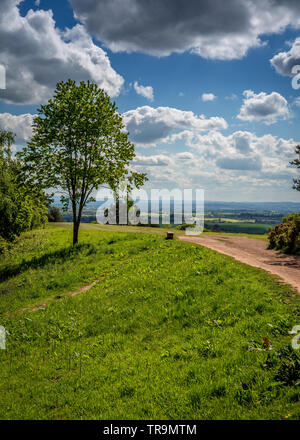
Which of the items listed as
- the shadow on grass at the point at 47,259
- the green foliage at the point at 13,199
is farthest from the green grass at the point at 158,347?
the green foliage at the point at 13,199

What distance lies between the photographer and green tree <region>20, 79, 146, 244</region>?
88.5 feet

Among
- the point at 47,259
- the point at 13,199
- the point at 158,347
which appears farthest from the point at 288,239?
the point at 13,199

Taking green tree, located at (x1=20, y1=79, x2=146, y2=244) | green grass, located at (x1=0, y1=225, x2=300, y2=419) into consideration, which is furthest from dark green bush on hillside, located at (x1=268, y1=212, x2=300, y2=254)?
green tree, located at (x1=20, y1=79, x2=146, y2=244)

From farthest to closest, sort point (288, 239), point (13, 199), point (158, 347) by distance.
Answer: point (13, 199) < point (288, 239) < point (158, 347)

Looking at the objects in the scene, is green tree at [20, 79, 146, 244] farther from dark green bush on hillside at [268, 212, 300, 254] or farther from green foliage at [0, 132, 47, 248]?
dark green bush on hillside at [268, 212, 300, 254]

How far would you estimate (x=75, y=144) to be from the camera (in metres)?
27.5

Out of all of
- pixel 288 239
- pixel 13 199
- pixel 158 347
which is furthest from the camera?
pixel 13 199

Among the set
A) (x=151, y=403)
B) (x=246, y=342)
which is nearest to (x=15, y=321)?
(x=151, y=403)

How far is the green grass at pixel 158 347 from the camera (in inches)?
253

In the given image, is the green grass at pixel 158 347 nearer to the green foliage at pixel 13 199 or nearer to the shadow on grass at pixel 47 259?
the shadow on grass at pixel 47 259

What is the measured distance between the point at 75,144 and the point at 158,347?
23.0 metres

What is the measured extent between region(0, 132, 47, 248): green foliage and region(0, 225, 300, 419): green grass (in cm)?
841

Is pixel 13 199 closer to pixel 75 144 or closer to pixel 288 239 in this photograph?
pixel 75 144
